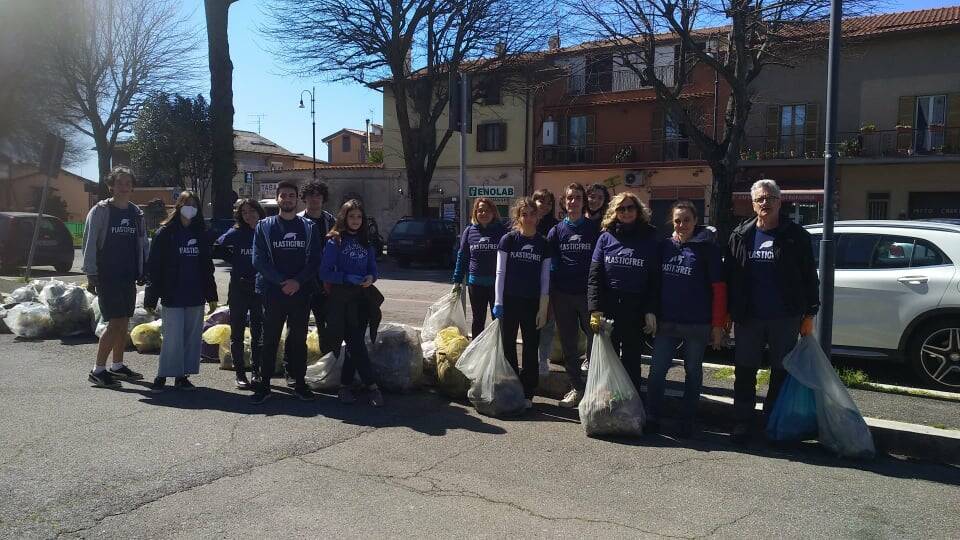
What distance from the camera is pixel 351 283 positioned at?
240 inches

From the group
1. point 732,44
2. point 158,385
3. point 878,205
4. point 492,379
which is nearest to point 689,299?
point 492,379

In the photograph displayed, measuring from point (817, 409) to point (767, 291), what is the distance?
0.84 m

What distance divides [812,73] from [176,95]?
1022 inches

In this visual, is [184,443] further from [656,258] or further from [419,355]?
[656,258]

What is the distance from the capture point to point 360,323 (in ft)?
20.3

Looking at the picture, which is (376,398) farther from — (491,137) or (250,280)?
(491,137)

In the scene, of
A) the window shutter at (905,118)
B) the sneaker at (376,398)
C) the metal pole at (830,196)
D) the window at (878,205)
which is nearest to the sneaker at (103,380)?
the sneaker at (376,398)

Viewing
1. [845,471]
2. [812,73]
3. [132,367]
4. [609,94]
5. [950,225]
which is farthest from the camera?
[609,94]

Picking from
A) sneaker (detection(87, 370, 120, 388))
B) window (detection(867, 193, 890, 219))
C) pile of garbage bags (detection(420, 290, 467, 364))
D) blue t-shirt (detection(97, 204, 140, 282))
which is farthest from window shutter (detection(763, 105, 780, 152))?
sneaker (detection(87, 370, 120, 388))

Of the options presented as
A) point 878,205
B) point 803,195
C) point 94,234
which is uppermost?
point 803,195

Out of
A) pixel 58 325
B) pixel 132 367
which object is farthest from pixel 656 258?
pixel 58 325

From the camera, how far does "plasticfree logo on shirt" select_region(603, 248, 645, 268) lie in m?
5.30

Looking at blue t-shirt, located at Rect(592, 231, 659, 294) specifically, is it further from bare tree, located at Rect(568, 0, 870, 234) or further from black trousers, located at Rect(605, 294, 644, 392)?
bare tree, located at Rect(568, 0, 870, 234)

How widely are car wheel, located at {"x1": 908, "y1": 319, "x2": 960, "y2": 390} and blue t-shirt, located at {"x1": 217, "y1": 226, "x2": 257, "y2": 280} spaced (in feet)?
19.4
